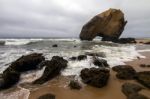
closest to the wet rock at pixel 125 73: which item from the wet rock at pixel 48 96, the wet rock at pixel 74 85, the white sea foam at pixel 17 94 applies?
the wet rock at pixel 74 85

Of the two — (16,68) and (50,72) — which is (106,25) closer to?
(16,68)

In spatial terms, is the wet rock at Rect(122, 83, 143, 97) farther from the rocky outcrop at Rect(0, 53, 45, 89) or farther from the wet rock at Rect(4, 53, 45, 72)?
the wet rock at Rect(4, 53, 45, 72)

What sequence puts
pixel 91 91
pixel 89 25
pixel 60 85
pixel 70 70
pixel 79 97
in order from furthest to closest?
1. pixel 89 25
2. pixel 70 70
3. pixel 60 85
4. pixel 91 91
5. pixel 79 97

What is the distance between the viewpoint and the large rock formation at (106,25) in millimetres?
44656

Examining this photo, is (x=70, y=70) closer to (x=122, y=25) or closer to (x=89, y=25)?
(x=89, y=25)

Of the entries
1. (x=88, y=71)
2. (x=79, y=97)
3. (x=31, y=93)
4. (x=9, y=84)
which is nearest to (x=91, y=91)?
(x=79, y=97)

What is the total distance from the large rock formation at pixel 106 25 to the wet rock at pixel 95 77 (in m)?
34.8

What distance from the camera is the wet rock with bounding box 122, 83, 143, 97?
835cm

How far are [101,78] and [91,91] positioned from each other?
88cm

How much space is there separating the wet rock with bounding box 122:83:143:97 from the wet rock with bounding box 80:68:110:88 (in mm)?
910

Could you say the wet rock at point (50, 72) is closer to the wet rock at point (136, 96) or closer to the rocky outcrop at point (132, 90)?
the rocky outcrop at point (132, 90)

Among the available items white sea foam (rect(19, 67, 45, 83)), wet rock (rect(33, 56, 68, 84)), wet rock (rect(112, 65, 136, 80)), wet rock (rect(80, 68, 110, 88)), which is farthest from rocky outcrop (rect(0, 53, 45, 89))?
wet rock (rect(112, 65, 136, 80))

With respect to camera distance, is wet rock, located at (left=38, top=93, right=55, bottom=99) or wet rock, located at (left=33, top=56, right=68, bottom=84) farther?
wet rock, located at (left=33, top=56, right=68, bottom=84)

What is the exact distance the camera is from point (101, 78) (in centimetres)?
929
